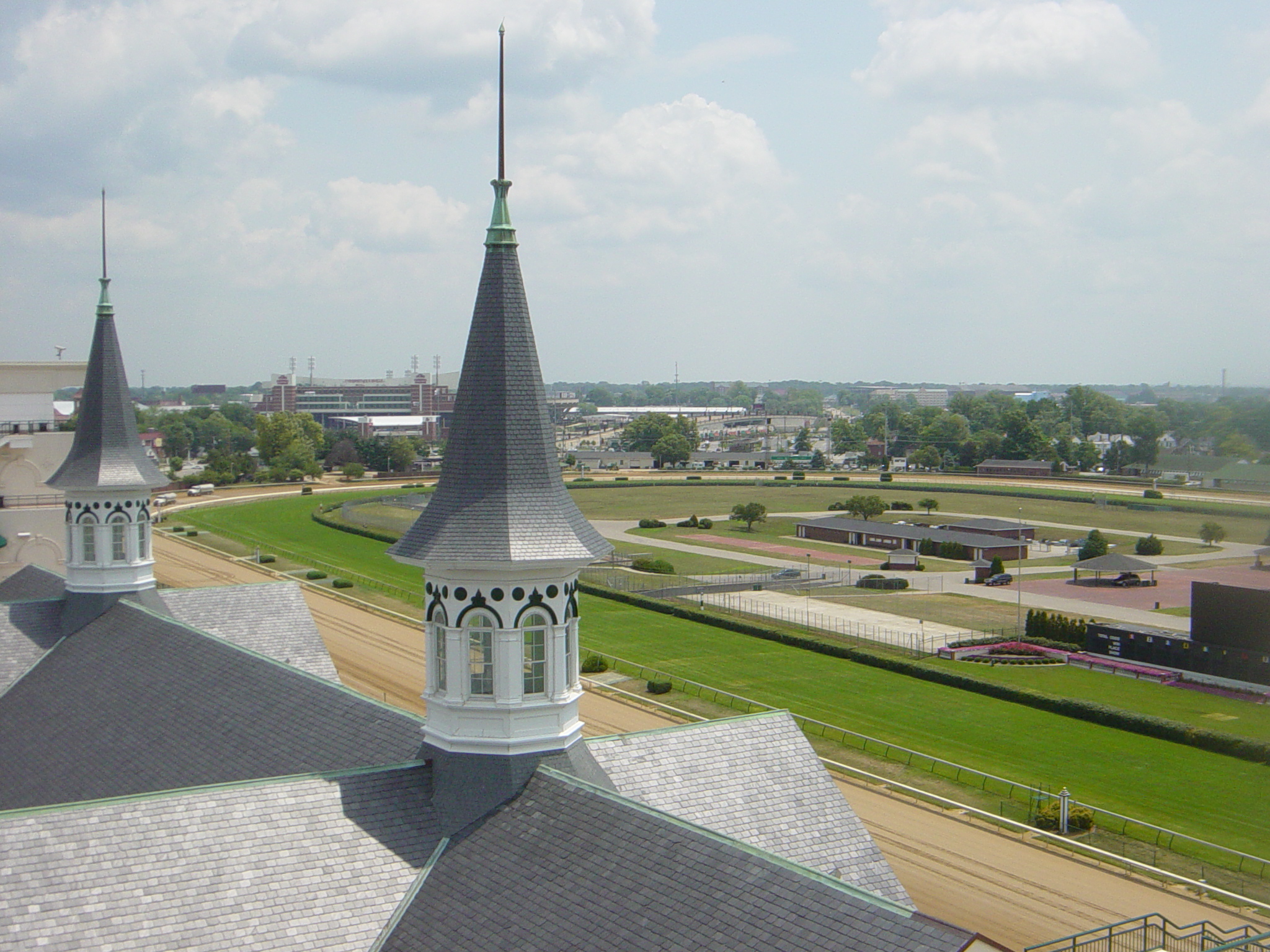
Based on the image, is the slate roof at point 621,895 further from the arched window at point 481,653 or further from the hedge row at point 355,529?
the hedge row at point 355,529

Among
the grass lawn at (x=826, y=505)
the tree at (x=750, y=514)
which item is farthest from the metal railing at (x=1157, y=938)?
the tree at (x=750, y=514)

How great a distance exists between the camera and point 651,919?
1016 centimetres

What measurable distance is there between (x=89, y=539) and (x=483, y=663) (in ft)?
56.6

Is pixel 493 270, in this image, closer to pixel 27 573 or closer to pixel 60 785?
pixel 60 785

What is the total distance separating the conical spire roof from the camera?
14.1 meters

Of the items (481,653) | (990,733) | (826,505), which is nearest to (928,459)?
(826,505)

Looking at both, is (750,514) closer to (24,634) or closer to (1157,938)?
(24,634)

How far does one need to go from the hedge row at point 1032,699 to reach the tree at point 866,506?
146 ft

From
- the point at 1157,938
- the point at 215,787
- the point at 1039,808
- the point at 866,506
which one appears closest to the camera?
the point at 215,787

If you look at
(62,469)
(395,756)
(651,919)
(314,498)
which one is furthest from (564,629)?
(314,498)

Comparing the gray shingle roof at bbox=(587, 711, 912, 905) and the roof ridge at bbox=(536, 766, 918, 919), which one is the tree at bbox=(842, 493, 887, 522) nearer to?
the gray shingle roof at bbox=(587, 711, 912, 905)

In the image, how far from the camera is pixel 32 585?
30.4 metres

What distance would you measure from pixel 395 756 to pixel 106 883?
4.20 metres

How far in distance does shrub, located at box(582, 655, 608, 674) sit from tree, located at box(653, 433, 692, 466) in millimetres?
127476
